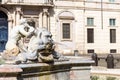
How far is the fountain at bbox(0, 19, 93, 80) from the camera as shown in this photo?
332 inches

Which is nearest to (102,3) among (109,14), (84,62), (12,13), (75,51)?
(109,14)

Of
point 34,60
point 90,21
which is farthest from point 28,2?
point 34,60

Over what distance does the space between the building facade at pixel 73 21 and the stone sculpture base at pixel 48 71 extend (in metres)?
22.9

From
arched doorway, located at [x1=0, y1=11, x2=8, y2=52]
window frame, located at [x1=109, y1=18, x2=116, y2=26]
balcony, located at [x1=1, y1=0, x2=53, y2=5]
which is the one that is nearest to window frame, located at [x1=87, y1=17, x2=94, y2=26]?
window frame, located at [x1=109, y1=18, x2=116, y2=26]

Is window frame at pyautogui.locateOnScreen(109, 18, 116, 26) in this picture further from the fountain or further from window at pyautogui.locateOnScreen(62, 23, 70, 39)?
the fountain

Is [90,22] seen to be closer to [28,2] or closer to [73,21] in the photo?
[73,21]

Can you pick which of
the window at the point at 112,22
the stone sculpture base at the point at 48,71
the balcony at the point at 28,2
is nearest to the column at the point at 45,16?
the balcony at the point at 28,2

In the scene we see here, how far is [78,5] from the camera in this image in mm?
38062

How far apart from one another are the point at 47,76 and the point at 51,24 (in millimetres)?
27420

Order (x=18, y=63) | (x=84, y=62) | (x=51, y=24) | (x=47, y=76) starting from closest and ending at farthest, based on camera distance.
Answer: (x=18, y=63), (x=47, y=76), (x=84, y=62), (x=51, y=24)

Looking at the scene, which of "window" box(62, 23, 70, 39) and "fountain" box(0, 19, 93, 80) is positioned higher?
"window" box(62, 23, 70, 39)

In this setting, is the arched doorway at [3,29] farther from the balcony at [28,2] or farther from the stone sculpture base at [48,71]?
the stone sculpture base at [48,71]

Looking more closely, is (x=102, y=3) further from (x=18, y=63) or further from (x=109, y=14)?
(x=18, y=63)

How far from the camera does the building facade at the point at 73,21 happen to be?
3525 cm
